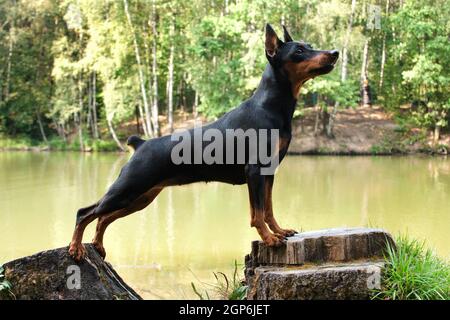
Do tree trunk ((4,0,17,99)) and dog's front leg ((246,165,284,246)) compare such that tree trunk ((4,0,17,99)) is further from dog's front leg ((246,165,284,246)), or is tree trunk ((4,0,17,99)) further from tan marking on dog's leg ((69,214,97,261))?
dog's front leg ((246,165,284,246))

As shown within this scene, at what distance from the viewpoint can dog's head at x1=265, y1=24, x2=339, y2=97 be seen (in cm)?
425

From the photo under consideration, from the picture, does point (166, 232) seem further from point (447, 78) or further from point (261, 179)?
point (447, 78)

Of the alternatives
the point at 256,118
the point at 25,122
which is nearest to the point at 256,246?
the point at 256,118

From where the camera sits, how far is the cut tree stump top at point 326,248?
4.65m

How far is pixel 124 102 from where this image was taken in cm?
3362

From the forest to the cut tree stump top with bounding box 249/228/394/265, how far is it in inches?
913

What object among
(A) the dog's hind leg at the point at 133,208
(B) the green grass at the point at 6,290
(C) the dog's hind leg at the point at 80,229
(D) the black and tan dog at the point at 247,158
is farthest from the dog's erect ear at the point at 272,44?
(B) the green grass at the point at 6,290

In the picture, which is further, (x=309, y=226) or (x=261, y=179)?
(x=309, y=226)

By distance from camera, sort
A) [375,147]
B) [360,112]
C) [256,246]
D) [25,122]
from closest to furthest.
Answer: [256,246] < [375,147] < [360,112] < [25,122]

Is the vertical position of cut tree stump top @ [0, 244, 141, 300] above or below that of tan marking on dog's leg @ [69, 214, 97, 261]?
below

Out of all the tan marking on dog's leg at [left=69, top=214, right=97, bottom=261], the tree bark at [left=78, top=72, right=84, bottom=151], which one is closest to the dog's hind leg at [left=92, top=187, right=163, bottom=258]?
the tan marking on dog's leg at [left=69, top=214, right=97, bottom=261]

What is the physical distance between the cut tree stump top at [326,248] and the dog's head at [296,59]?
50.9 inches

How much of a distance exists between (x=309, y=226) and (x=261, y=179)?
23.0 feet

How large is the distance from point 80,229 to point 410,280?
112 inches
